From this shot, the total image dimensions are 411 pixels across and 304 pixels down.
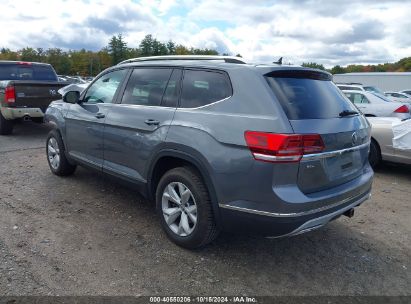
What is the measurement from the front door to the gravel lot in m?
0.61

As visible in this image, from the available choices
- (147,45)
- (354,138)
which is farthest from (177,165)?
(147,45)

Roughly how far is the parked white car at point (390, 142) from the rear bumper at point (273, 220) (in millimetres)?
3753

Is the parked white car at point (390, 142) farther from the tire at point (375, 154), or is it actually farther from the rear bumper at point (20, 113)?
the rear bumper at point (20, 113)

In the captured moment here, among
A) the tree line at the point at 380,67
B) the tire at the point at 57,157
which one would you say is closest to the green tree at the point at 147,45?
the tree line at the point at 380,67

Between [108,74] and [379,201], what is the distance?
412 centimetres

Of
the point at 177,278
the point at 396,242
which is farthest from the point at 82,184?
the point at 396,242

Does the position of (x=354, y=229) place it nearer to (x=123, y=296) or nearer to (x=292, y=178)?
(x=292, y=178)

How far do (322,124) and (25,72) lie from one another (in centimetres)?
1018

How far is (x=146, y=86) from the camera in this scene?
4.16 m

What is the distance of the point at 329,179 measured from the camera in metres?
3.21

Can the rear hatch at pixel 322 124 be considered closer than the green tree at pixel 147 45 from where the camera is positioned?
Yes

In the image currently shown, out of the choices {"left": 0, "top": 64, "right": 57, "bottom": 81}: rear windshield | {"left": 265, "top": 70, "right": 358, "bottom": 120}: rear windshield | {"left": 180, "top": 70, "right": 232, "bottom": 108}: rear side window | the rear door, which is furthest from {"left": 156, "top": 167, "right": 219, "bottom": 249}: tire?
{"left": 0, "top": 64, "right": 57, "bottom": 81}: rear windshield

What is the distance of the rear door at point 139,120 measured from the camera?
3781 mm

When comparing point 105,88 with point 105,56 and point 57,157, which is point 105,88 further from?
point 105,56
